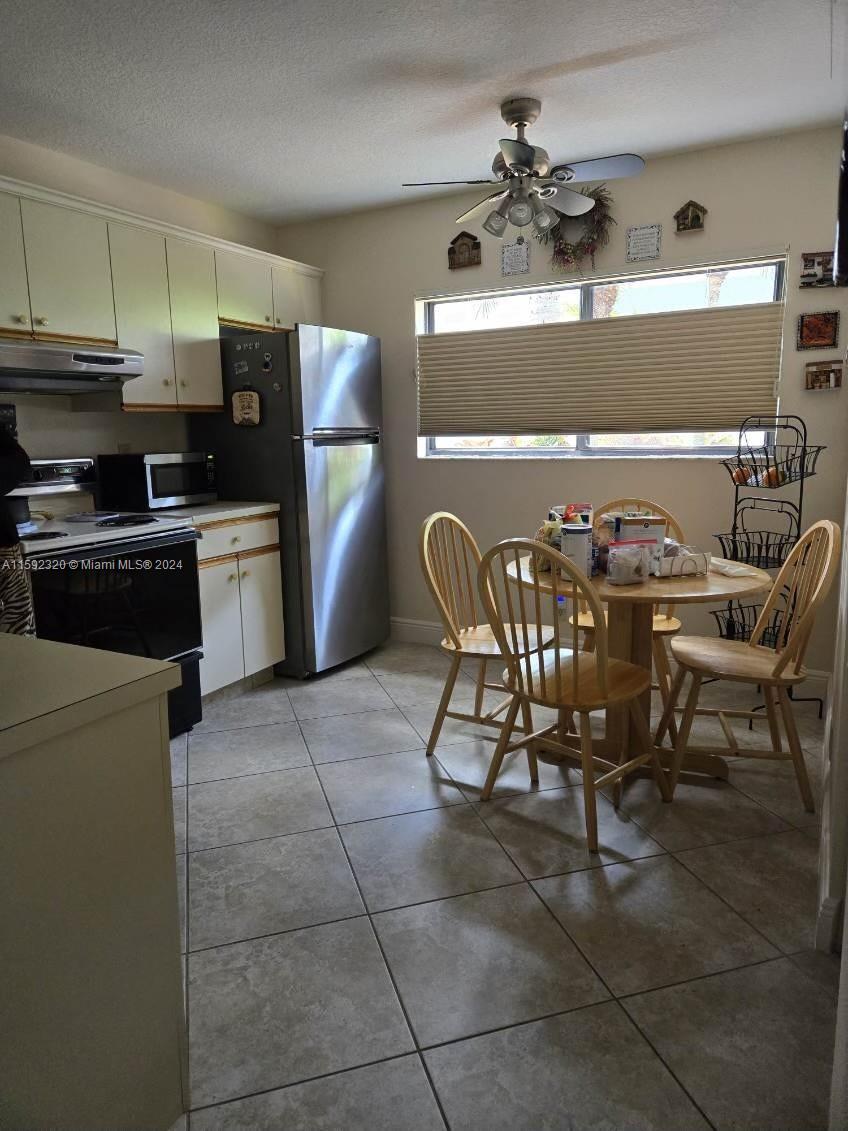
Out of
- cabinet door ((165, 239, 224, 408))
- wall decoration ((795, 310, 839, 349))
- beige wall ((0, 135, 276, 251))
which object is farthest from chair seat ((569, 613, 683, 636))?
beige wall ((0, 135, 276, 251))

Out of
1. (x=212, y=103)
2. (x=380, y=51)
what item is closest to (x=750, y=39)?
(x=380, y=51)

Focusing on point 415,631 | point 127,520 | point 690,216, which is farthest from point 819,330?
point 127,520

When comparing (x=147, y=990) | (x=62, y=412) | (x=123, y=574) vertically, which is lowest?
(x=147, y=990)

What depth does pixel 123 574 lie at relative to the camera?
2883 millimetres

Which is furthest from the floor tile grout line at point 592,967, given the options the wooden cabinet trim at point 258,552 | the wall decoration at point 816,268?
the wall decoration at point 816,268

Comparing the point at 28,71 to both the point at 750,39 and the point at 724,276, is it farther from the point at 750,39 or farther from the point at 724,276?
the point at 724,276

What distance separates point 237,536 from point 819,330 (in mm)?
2785

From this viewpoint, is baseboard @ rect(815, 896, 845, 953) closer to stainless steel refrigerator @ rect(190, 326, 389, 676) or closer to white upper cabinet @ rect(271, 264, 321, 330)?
stainless steel refrigerator @ rect(190, 326, 389, 676)

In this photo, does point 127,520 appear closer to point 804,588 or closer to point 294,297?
point 294,297

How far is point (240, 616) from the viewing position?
11.6ft

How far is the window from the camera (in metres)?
3.49

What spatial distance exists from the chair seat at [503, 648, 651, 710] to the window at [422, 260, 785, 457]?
5.25 ft

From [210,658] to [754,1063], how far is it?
8.47 ft

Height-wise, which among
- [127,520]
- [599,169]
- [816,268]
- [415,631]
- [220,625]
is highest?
[599,169]
